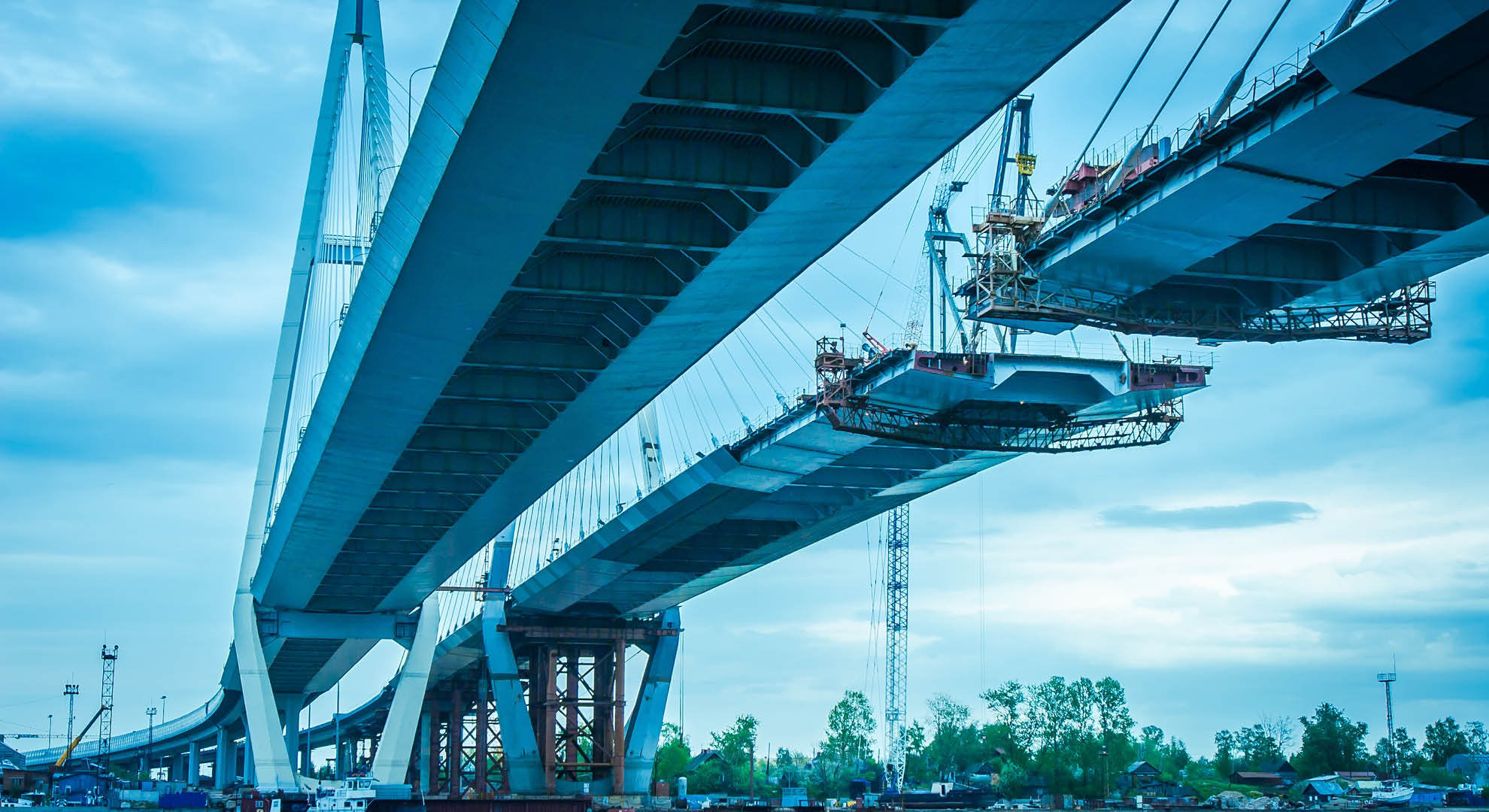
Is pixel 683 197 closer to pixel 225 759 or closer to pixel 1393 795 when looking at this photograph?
pixel 1393 795

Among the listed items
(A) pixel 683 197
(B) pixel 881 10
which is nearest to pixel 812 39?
(B) pixel 881 10

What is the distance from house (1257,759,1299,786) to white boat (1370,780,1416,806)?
46959 mm

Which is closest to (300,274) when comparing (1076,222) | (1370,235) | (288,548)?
(288,548)

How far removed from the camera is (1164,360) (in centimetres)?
4872

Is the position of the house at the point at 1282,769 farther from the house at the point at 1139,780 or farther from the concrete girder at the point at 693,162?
the concrete girder at the point at 693,162

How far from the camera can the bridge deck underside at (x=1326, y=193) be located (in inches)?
1050

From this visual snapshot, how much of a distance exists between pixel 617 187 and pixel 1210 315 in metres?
19.4

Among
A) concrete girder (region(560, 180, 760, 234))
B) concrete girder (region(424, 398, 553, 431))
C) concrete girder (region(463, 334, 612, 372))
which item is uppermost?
concrete girder (region(560, 180, 760, 234))

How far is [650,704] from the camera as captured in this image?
310ft

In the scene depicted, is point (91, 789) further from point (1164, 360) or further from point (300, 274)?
point (1164, 360)

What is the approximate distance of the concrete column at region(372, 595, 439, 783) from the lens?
6925 cm

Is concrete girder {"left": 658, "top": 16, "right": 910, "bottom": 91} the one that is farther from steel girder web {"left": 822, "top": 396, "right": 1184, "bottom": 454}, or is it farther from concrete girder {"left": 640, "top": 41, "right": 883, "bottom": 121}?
steel girder web {"left": 822, "top": 396, "right": 1184, "bottom": 454}

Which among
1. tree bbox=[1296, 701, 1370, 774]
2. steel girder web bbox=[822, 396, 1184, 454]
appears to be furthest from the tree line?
steel girder web bbox=[822, 396, 1184, 454]

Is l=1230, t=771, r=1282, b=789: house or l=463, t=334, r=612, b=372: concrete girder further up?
l=463, t=334, r=612, b=372: concrete girder
